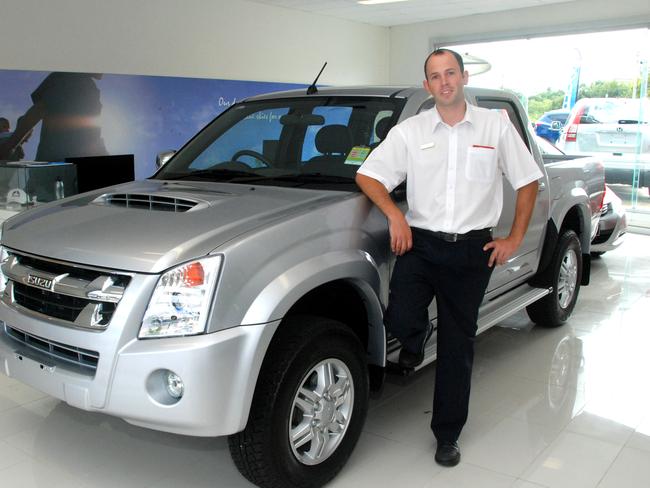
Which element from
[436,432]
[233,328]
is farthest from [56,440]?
[436,432]

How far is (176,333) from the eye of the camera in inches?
78.3

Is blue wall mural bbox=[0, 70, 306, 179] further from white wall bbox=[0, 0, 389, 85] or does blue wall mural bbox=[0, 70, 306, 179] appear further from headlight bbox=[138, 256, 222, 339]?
headlight bbox=[138, 256, 222, 339]

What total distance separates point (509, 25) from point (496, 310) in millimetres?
7943

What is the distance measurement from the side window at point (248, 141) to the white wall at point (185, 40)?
4.18 m

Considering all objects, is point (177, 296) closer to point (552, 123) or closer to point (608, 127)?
point (608, 127)

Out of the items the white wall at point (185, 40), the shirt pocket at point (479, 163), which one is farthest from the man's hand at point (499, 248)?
the white wall at point (185, 40)

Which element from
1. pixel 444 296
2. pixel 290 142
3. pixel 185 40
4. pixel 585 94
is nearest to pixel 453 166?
pixel 444 296

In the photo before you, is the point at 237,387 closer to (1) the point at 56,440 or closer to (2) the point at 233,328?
(2) the point at 233,328

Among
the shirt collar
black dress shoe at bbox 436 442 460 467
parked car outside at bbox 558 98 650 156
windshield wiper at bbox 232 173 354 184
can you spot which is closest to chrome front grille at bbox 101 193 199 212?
windshield wiper at bbox 232 173 354 184

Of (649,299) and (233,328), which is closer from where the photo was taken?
(233,328)

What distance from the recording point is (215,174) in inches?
119

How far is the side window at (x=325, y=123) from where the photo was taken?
2.97 metres

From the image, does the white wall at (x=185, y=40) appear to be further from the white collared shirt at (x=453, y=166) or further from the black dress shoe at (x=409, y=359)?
the black dress shoe at (x=409, y=359)

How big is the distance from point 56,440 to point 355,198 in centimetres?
166
